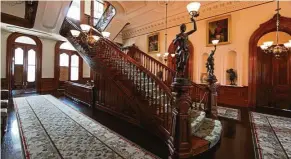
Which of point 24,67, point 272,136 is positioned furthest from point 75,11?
point 272,136

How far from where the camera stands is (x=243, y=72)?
7.03m

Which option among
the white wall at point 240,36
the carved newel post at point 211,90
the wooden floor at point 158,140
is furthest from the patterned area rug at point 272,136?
the white wall at point 240,36

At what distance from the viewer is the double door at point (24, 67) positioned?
995 centimetres

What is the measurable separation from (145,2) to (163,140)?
707 centimetres

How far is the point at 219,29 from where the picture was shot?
7699 mm

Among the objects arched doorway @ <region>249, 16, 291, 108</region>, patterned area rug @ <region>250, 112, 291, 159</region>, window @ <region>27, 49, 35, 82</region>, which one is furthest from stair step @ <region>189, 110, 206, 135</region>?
window @ <region>27, 49, 35, 82</region>

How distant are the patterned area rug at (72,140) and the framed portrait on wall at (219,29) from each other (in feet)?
22.0

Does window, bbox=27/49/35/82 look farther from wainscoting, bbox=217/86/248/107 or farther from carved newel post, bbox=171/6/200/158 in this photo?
wainscoting, bbox=217/86/248/107

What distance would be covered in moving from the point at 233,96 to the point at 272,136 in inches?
151

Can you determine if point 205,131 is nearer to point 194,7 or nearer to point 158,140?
point 158,140

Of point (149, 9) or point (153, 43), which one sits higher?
point (149, 9)

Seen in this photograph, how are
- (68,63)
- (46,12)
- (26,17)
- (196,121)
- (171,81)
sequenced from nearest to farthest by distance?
(196,121) → (171,81) → (46,12) → (26,17) → (68,63)

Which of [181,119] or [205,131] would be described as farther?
[205,131]

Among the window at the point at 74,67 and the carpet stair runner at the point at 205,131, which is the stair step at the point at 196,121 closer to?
the carpet stair runner at the point at 205,131
